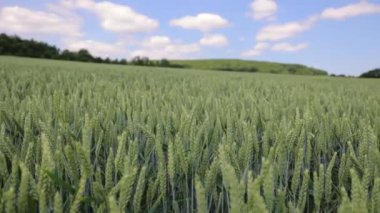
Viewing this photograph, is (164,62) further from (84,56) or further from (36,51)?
(36,51)

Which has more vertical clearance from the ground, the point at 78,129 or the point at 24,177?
the point at 24,177

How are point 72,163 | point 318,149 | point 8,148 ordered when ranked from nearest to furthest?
1. point 72,163
2. point 8,148
3. point 318,149

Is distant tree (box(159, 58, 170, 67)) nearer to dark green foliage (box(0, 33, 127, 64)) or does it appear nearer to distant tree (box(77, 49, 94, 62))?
dark green foliage (box(0, 33, 127, 64))

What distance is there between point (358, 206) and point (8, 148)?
712 millimetres

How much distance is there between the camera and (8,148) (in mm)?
877

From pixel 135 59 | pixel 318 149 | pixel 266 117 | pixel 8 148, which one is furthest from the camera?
pixel 135 59

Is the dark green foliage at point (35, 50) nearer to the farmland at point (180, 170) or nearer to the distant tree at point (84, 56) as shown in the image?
the distant tree at point (84, 56)

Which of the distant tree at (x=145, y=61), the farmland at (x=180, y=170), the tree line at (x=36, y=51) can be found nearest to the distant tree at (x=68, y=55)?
the tree line at (x=36, y=51)

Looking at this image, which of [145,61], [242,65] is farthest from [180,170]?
[242,65]

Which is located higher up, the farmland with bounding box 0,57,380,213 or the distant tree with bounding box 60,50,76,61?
the farmland with bounding box 0,57,380,213

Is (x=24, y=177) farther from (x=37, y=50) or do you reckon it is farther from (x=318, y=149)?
(x=37, y=50)

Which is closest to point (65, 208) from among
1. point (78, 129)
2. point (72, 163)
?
point (72, 163)

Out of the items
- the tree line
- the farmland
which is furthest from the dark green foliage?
the farmland

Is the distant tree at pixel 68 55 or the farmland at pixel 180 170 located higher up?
the farmland at pixel 180 170
